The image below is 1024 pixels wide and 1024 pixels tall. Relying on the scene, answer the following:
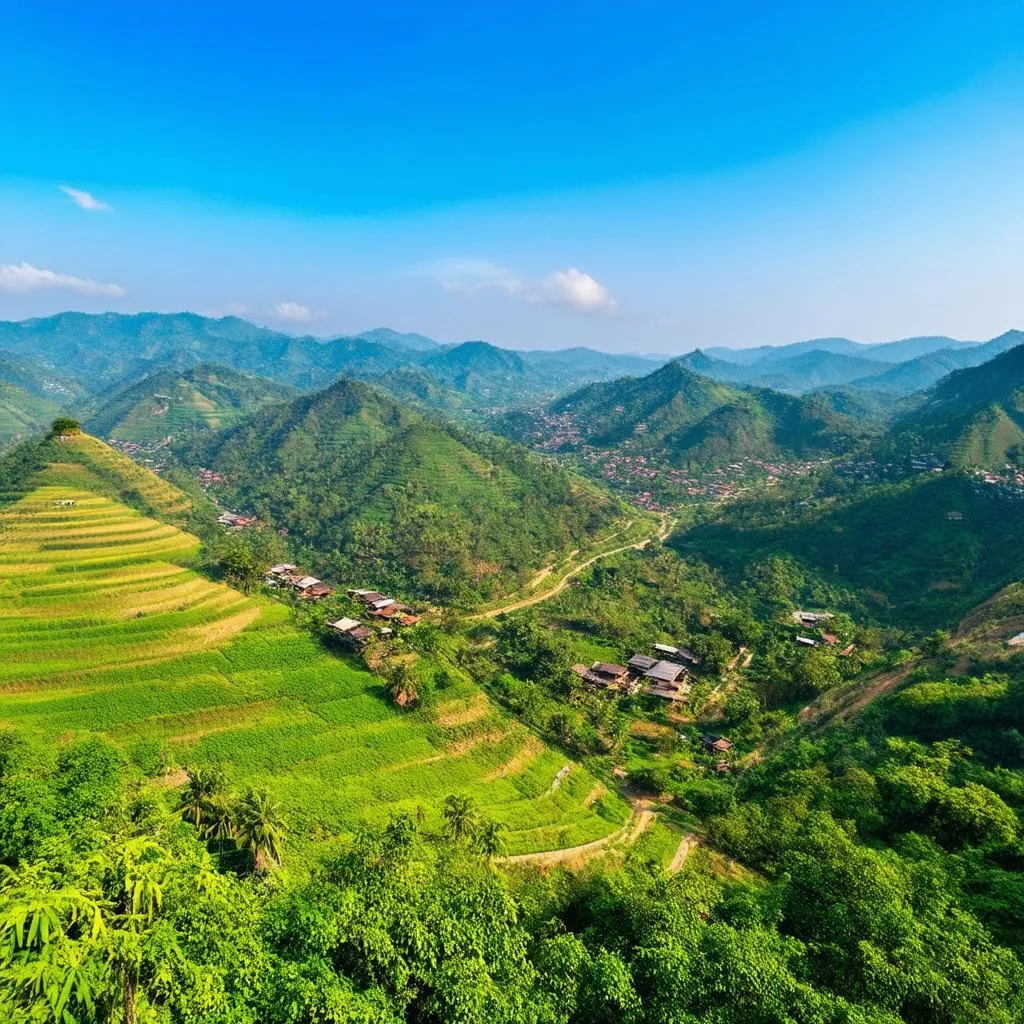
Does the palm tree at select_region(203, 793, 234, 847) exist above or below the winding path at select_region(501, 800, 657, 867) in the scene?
above

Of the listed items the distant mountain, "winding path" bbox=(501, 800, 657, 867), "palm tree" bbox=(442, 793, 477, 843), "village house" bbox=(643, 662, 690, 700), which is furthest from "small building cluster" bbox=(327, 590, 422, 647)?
the distant mountain

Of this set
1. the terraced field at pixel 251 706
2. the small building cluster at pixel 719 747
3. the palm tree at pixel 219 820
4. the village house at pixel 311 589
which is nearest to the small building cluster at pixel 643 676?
the small building cluster at pixel 719 747

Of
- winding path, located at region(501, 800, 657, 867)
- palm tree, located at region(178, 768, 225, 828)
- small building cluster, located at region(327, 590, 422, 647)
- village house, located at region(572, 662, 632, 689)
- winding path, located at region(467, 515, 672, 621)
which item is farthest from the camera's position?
winding path, located at region(467, 515, 672, 621)

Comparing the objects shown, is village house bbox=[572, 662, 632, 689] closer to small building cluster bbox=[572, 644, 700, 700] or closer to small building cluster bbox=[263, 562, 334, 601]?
small building cluster bbox=[572, 644, 700, 700]

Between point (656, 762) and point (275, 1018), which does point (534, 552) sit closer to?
point (656, 762)

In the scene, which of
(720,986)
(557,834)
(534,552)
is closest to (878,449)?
(534,552)

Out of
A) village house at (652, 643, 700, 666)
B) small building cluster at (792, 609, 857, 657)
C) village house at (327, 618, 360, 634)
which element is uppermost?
village house at (327, 618, 360, 634)

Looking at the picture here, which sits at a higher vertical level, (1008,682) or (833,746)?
(1008,682)
